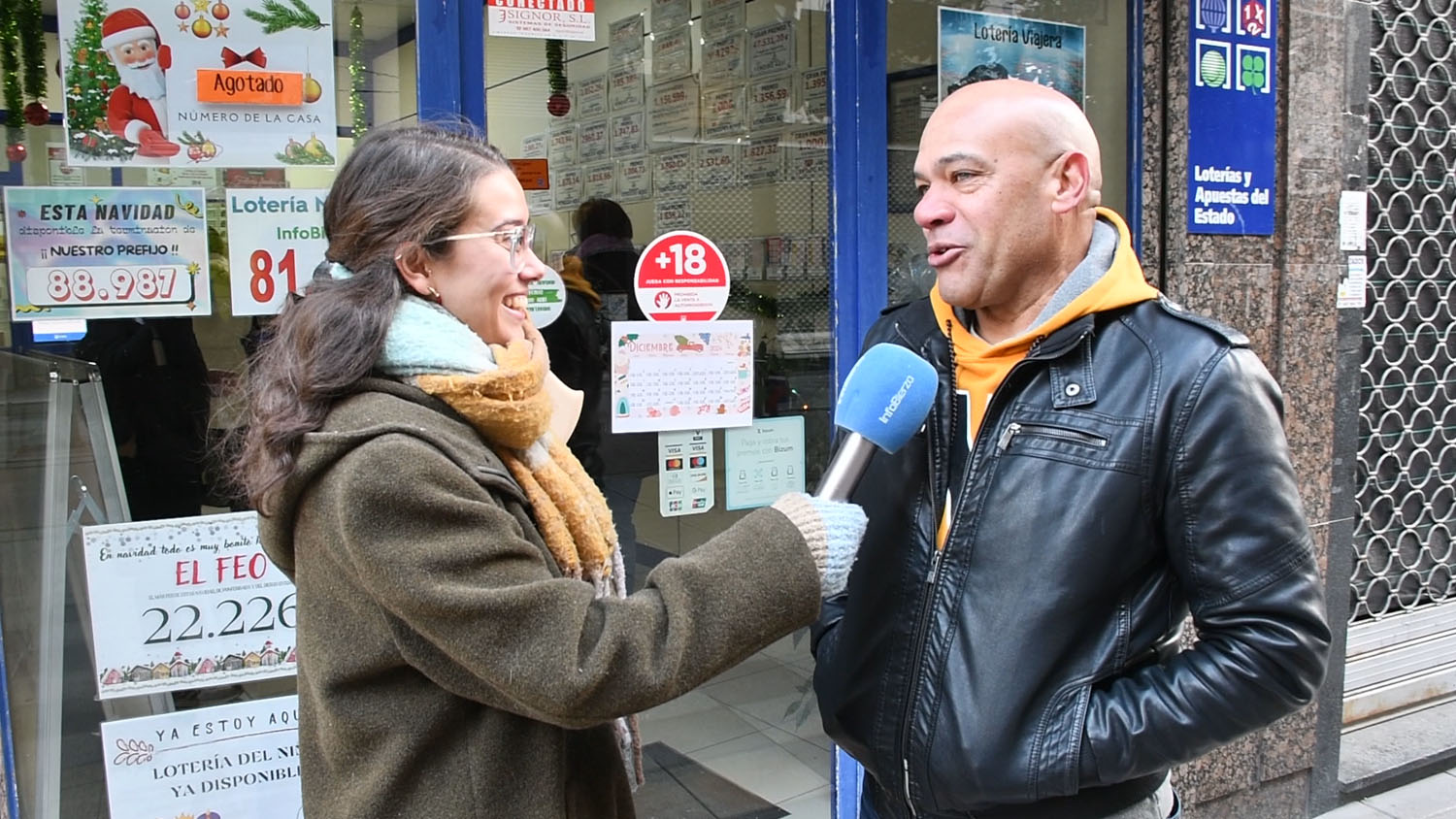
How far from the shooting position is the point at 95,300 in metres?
2.73

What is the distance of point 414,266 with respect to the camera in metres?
1.63

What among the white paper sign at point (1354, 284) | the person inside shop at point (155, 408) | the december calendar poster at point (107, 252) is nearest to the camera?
the december calendar poster at point (107, 252)

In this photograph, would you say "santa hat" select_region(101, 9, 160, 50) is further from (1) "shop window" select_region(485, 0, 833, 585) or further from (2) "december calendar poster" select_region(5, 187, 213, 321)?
(1) "shop window" select_region(485, 0, 833, 585)

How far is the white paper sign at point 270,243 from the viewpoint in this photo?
2.87 metres

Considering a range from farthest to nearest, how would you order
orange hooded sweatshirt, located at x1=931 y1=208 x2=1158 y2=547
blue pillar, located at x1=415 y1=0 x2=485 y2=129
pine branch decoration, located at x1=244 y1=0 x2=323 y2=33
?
blue pillar, located at x1=415 y1=0 x2=485 y2=129 → pine branch decoration, located at x1=244 y1=0 x2=323 y2=33 → orange hooded sweatshirt, located at x1=931 y1=208 x2=1158 y2=547

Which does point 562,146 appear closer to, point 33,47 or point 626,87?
point 626,87

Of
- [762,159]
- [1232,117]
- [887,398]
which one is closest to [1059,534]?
[887,398]

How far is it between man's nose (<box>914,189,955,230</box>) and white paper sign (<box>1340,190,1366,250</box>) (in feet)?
9.90


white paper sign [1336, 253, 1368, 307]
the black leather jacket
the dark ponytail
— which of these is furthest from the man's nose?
white paper sign [1336, 253, 1368, 307]

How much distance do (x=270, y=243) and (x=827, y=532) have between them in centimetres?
197

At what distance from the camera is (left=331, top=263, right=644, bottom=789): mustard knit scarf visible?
1551mm

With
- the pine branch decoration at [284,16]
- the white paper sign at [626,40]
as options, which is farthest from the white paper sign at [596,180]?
the pine branch decoration at [284,16]

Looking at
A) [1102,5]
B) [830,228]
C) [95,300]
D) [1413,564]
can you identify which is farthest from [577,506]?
[1413,564]

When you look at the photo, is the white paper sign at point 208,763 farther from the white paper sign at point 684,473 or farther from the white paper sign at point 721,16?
the white paper sign at point 721,16
